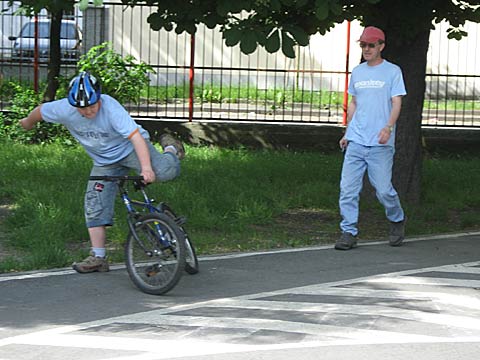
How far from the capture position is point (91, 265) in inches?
326

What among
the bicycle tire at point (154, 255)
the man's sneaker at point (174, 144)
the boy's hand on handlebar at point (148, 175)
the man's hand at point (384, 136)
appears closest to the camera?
the bicycle tire at point (154, 255)

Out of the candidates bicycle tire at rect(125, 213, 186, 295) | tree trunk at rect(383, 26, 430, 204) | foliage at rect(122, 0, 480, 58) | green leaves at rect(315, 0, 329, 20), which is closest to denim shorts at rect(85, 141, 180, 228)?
bicycle tire at rect(125, 213, 186, 295)

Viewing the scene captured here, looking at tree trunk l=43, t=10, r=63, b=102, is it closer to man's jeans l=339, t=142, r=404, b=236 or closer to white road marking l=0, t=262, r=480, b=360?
man's jeans l=339, t=142, r=404, b=236

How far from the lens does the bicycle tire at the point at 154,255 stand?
754 centimetres

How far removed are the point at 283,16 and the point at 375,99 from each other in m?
1.16

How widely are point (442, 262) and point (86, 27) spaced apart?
13.1 meters

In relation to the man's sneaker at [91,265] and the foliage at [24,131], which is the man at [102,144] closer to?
the man's sneaker at [91,265]

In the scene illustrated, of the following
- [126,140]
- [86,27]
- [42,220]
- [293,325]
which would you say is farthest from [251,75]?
[293,325]

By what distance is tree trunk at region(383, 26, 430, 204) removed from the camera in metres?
11.7

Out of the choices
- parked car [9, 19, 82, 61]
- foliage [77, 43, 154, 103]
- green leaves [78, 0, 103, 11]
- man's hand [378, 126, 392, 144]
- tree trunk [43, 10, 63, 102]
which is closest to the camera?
green leaves [78, 0, 103, 11]

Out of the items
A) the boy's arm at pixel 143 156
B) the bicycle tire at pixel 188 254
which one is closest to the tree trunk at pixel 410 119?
the bicycle tire at pixel 188 254

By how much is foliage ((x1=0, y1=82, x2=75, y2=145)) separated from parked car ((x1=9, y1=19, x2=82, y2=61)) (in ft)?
3.53

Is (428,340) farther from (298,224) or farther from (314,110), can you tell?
(314,110)

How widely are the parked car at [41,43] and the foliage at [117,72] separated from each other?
2.70 ft
